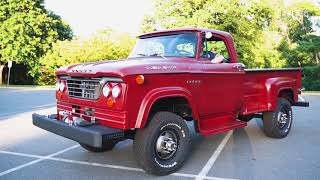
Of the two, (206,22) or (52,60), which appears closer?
(206,22)

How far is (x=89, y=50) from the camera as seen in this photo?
37.9 m

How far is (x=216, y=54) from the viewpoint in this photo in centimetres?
669

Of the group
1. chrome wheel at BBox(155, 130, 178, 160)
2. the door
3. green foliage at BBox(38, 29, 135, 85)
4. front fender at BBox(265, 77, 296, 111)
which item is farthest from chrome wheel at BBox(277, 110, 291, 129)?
green foliage at BBox(38, 29, 135, 85)

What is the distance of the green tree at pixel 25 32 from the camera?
125 ft

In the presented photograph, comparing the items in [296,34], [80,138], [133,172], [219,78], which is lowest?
[133,172]

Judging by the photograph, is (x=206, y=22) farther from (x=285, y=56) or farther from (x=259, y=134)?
(x=259, y=134)

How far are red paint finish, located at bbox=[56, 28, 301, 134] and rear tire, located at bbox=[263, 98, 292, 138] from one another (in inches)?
8.5

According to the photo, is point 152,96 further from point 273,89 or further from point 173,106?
point 273,89

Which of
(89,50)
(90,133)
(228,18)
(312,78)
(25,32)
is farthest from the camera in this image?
(25,32)

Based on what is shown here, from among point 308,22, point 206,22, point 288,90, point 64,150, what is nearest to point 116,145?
point 64,150

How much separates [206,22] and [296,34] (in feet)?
56.5

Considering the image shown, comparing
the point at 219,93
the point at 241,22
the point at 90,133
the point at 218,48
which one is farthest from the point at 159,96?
the point at 241,22

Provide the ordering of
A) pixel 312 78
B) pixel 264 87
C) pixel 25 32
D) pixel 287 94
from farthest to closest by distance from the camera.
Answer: pixel 25 32, pixel 312 78, pixel 287 94, pixel 264 87

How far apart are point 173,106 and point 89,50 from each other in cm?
3281
